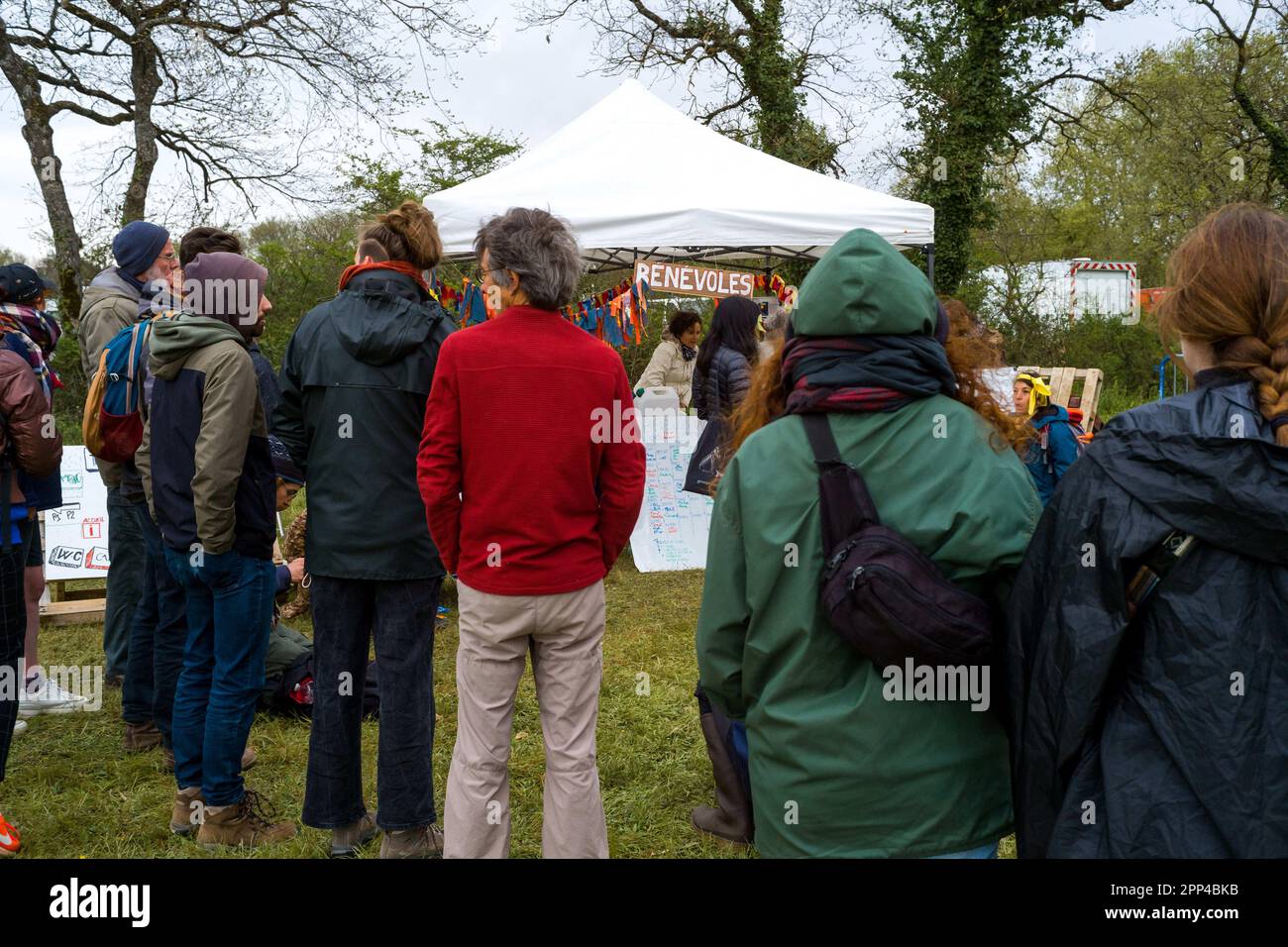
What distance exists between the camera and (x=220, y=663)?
3.26 metres

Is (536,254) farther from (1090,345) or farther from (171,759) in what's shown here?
(1090,345)

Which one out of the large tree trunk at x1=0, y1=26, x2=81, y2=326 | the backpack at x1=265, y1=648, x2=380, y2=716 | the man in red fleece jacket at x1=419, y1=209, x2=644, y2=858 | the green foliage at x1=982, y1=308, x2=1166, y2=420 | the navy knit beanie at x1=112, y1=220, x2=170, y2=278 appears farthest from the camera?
the green foliage at x1=982, y1=308, x2=1166, y2=420

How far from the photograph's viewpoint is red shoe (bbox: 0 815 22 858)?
3332mm

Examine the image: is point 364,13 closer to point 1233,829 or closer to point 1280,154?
point 1280,154

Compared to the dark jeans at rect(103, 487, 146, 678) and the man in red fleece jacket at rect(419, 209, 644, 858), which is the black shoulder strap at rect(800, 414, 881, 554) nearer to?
the man in red fleece jacket at rect(419, 209, 644, 858)

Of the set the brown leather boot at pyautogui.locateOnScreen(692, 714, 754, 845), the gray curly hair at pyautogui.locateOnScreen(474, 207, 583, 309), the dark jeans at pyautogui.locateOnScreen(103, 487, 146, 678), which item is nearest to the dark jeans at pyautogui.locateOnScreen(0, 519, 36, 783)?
the dark jeans at pyautogui.locateOnScreen(103, 487, 146, 678)

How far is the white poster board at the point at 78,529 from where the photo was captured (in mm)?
6996

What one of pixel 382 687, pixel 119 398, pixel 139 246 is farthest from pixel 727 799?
pixel 139 246

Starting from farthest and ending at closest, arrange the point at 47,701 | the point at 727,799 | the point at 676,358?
the point at 676,358, the point at 47,701, the point at 727,799

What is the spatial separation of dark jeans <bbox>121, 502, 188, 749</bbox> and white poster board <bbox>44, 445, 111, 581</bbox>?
2996mm

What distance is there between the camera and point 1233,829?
1446mm

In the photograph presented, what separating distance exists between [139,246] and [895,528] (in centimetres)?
354

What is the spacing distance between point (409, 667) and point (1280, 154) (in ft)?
62.8

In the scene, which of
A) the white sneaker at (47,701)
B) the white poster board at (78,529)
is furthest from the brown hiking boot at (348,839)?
the white poster board at (78,529)
